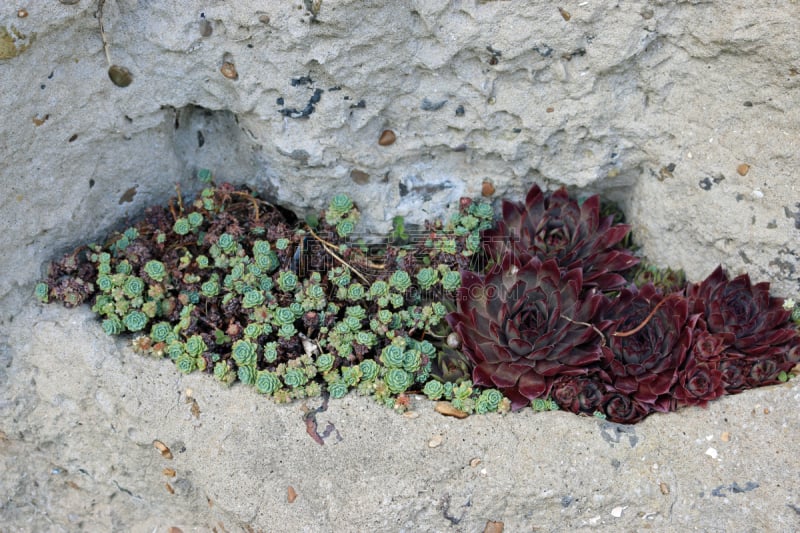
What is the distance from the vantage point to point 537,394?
294 cm

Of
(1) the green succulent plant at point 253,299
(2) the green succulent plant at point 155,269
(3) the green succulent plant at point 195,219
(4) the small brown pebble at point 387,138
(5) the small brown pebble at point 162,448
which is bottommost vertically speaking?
(5) the small brown pebble at point 162,448

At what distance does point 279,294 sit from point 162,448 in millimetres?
857

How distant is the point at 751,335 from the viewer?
3.02 m

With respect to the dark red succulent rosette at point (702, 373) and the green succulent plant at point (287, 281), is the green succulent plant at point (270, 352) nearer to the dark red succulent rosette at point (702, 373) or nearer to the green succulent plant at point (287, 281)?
the green succulent plant at point (287, 281)

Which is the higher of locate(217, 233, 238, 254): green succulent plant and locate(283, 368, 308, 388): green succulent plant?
locate(217, 233, 238, 254): green succulent plant

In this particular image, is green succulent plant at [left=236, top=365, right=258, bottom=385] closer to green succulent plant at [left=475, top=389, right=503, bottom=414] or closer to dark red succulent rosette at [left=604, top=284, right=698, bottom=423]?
green succulent plant at [left=475, top=389, right=503, bottom=414]

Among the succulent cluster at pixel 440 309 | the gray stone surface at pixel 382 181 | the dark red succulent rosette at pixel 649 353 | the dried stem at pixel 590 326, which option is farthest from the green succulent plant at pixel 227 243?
the dark red succulent rosette at pixel 649 353

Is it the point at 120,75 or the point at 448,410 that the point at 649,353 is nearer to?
the point at 448,410

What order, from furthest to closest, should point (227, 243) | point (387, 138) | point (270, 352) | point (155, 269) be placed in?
point (387, 138) < point (227, 243) < point (155, 269) < point (270, 352)

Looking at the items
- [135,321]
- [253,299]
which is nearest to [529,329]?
[253,299]

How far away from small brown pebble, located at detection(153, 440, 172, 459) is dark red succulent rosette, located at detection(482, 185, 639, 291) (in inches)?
70.3

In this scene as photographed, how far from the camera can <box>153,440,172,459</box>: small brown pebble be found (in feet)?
9.73

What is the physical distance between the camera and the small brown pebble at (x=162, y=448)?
297 centimetres

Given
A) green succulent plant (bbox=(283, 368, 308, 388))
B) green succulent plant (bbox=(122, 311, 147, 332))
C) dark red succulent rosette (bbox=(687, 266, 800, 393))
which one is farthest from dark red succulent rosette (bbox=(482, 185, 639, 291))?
green succulent plant (bbox=(122, 311, 147, 332))
